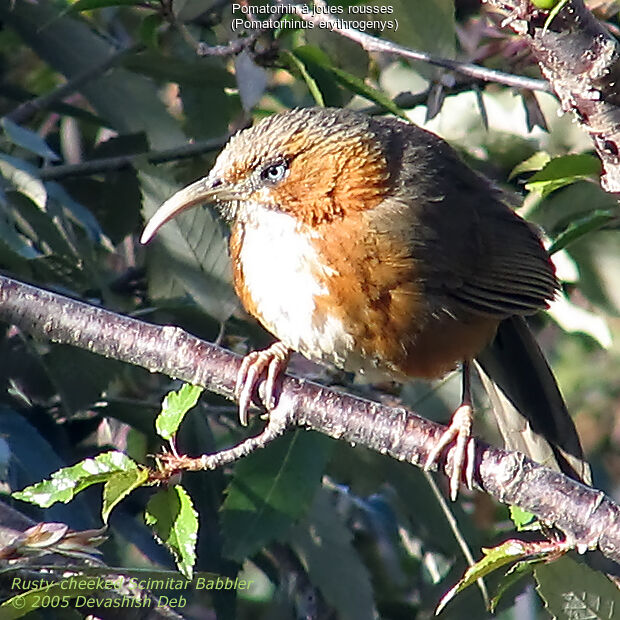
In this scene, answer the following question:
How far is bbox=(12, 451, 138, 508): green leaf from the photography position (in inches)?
105

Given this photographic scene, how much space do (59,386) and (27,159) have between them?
1.03m

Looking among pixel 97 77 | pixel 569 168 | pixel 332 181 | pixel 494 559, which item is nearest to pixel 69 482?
pixel 494 559

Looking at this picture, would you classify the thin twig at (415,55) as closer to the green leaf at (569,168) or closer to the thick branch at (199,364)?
the green leaf at (569,168)

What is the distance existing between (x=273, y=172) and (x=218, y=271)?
14.7 inches

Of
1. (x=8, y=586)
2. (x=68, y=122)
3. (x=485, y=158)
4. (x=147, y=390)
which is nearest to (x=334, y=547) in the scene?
(x=147, y=390)

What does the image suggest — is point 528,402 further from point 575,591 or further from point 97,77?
point 97,77

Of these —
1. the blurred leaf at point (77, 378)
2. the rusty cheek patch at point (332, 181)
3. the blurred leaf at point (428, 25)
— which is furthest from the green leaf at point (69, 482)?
the blurred leaf at point (428, 25)

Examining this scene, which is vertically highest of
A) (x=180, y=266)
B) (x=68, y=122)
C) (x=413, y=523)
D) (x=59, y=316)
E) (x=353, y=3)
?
(x=353, y=3)

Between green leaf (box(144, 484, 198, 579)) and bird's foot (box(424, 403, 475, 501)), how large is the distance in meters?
0.63

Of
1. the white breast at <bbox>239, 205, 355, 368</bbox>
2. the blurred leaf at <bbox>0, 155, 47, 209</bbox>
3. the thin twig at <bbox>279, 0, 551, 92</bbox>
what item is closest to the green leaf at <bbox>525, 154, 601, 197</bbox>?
the thin twig at <bbox>279, 0, 551, 92</bbox>

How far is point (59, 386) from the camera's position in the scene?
136 inches

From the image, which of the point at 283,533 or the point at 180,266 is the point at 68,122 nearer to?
the point at 180,266

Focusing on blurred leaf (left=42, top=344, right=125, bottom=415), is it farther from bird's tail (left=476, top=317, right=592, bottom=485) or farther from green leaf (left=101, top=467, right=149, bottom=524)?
bird's tail (left=476, top=317, right=592, bottom=485)

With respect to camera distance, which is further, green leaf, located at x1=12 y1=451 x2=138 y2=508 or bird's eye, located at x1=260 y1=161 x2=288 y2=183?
bird's eye, located at x1=260 y1=161 x2=288 y2=183
